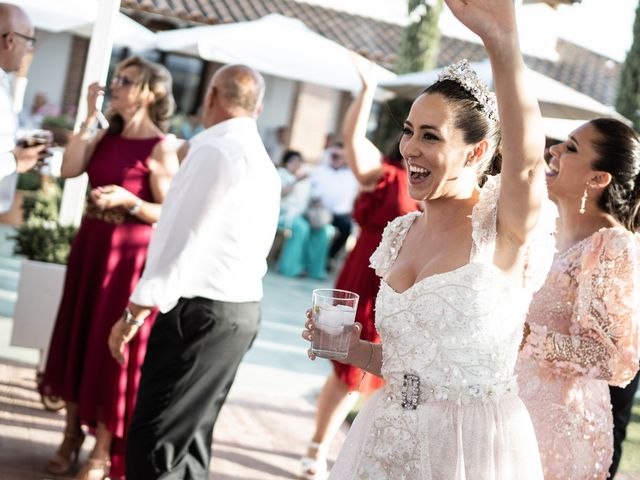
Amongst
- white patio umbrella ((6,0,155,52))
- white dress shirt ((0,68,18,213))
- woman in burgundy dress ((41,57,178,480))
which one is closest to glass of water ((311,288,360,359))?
woman in burgundy dress ((41,57,178,480))

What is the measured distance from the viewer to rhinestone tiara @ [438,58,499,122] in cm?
255

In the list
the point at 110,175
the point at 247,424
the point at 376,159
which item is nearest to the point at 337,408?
the point at 247,424

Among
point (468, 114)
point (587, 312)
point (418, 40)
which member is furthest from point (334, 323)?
point (418, 40)

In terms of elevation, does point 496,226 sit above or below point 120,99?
below

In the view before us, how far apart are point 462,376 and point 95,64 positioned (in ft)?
16.4

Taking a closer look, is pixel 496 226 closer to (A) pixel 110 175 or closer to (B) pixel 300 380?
(A) pixel 110 175

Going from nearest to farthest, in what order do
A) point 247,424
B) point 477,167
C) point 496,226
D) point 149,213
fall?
point 496,226 < point 477,167 < point 149,213 < point 247,424

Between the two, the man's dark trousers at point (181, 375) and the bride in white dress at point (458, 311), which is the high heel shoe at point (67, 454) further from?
the bride in white dress at point (458, 311)

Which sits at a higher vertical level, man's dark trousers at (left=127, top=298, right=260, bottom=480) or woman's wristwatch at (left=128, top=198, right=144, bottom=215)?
woman's wristwatch at (left=128, top=198, right=144, bottom=215)

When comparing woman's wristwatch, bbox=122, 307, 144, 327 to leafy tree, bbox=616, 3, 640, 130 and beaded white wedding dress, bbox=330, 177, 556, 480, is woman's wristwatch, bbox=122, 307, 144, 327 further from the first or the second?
leafy tree, bbox=616, 3, 640, 130

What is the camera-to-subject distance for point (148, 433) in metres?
3.84

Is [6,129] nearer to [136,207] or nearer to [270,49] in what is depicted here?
[136,207]

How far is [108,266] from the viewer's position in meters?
4.75

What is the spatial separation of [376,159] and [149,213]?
5.12 ft
